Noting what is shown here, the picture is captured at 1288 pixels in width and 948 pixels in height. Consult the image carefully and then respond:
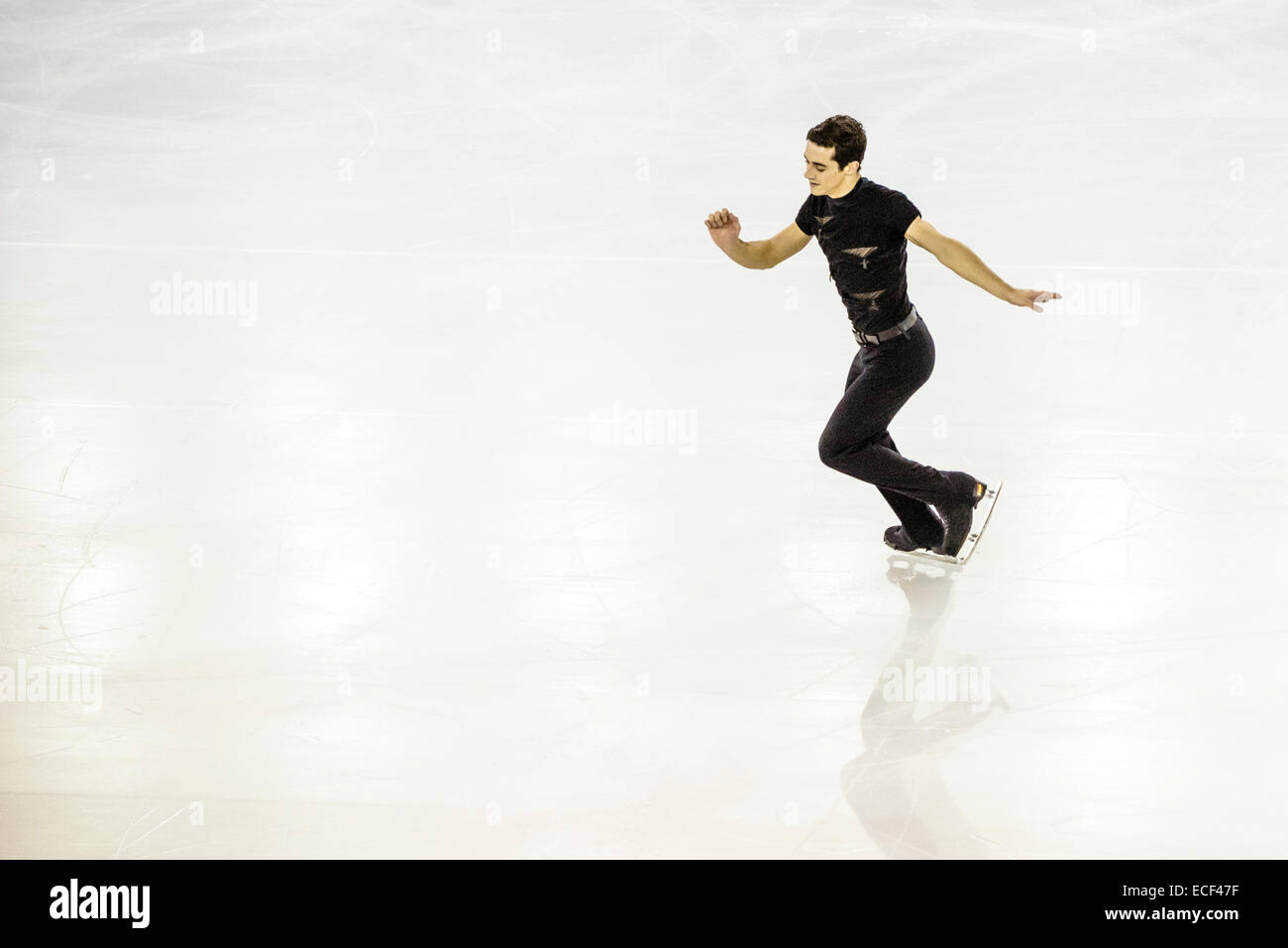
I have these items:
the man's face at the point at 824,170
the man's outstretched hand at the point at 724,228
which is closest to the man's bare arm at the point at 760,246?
the man's outstretched hand at the point at 724,228

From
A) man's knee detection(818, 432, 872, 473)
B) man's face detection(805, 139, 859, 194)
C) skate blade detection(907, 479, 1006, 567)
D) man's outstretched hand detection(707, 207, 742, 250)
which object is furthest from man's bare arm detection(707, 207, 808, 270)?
skate blade detection(907, 479, 1006, 567)

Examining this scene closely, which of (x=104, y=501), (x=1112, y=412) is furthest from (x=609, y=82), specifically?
(x=104, y=501)

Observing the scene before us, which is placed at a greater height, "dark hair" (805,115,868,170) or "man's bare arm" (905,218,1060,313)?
"dark hair" (805,115,868,170)

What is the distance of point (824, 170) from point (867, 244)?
269 mm

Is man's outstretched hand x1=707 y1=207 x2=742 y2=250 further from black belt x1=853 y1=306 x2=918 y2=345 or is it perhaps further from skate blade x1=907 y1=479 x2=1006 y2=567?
skate blade x1=907 y1=479 x2=1006 y2=567

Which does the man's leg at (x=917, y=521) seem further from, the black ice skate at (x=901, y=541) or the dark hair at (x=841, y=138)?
the dark hair at (x=841, y=138)

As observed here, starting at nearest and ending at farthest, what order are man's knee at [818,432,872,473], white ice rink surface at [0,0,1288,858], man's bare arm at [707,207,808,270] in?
white ice rink surface at [0,0,1288,858], man's bare arm at [707,207,808,270], man's knee at [818,432,872,473]

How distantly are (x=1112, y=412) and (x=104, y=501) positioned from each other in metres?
4.20

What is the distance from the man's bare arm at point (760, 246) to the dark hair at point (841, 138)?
0.32m

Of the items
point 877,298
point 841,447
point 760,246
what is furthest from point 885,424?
point 760,246

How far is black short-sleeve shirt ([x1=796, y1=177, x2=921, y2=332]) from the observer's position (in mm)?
4523

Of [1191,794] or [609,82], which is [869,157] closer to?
[609,82]

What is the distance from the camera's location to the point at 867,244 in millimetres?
4555

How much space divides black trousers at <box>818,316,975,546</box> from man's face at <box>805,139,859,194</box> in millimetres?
547
